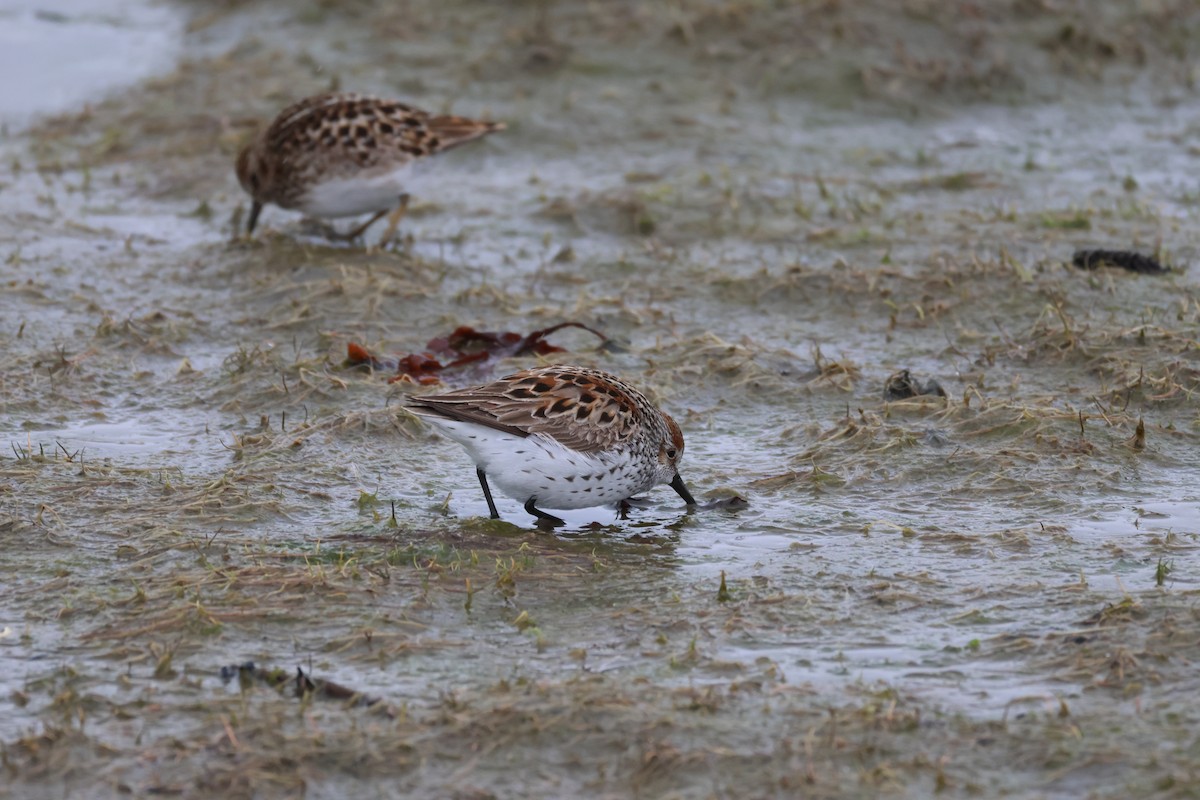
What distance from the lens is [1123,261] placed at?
11.1 metres

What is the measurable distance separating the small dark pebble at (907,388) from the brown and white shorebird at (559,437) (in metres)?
1.88

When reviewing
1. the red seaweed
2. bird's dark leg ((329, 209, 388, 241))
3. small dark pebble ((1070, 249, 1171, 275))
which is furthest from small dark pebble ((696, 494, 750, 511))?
bird's dark leg ((329, 209, 388, 241))

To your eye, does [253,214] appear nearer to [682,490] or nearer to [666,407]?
[666,407]

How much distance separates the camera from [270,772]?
5199 mm

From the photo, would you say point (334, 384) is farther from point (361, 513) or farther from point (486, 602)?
point (486, 602)

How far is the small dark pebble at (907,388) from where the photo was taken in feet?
30.0

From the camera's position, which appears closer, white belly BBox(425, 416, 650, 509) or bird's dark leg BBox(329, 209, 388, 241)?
white belly BBox(425, 416, 650, 509)

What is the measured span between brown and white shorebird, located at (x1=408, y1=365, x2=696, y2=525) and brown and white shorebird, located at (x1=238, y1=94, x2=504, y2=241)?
430 centimetres

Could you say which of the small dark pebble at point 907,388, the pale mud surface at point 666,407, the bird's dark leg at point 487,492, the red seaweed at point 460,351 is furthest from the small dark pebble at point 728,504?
the red seaweed at point 460,351

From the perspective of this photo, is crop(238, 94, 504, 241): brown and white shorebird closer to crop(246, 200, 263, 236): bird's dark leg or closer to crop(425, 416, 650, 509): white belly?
crop(246, 200, 263, 236): bird's dark leg

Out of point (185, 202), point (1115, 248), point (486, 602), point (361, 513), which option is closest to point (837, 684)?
point (486, 602)

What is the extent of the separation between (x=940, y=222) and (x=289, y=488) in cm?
637

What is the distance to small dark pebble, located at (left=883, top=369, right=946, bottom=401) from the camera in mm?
9141

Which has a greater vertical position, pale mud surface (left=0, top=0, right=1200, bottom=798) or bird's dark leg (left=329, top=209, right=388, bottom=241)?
pale mud surface (left=0, top=0, right=1200, bottom=798)
